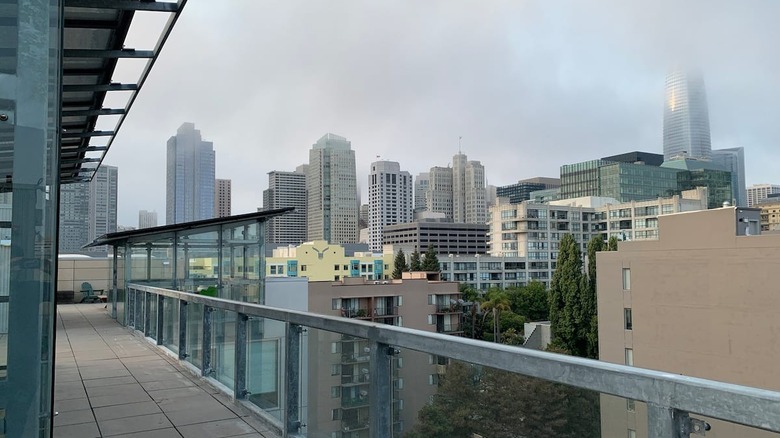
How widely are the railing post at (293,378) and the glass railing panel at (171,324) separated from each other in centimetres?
428

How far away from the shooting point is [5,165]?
185cm

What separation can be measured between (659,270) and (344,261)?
6961 centimetres

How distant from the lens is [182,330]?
7676 mm

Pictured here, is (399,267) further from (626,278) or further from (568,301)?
(626,278)

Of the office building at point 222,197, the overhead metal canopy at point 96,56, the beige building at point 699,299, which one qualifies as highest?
the office building at point 222,197

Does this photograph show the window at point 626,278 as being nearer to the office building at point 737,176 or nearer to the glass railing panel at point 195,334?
the glass railing panel at point 195,334

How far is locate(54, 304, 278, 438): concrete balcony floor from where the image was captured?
4629 mm

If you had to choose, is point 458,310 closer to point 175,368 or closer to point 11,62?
point 175,368

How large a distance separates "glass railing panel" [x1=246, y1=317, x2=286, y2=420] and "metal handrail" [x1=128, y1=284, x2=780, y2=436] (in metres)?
1.82

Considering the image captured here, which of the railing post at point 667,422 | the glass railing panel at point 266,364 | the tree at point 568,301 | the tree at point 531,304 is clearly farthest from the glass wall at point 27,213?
the tree at point 531,304

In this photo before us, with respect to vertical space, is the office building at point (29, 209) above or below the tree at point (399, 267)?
above

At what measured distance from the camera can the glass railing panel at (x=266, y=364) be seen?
181 inches

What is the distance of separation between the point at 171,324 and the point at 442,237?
145m

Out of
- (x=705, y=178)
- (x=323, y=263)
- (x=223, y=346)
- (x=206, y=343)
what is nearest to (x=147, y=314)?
(x=206, y=343)
